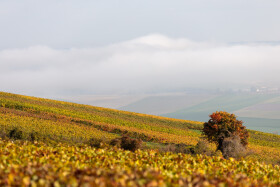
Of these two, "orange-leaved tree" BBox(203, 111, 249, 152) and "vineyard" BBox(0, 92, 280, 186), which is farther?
"orange-leaved tree" BBox(203, 111, 249, 152)

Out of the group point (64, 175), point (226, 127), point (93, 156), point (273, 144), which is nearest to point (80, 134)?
point (226, 127)

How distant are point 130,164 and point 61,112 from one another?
53305 mm

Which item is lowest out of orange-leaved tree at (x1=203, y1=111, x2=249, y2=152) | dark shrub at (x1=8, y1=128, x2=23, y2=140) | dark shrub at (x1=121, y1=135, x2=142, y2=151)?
dark shrub at (x1=8, y1=128, x2=23, y2=140)

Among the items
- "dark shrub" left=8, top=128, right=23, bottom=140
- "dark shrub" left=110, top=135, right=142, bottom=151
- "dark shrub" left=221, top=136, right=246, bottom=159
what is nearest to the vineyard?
"dark shrub" left=8, top=128, right=23, bottom=140

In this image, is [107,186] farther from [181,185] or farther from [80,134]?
[80,134]

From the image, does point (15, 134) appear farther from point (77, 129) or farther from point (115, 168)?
point (115, 168)

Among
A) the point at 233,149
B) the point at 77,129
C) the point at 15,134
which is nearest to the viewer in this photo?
the point at 233,149

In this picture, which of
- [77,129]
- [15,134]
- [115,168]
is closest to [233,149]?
[15,134]

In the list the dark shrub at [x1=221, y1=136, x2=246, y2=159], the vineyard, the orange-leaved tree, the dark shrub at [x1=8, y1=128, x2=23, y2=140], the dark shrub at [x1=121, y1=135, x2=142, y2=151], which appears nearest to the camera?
the vineyard

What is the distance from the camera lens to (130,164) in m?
13.2

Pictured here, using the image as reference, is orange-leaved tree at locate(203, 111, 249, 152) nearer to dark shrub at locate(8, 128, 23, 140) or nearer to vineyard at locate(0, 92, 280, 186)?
vineyard at locate(0, 92, 280, 186)

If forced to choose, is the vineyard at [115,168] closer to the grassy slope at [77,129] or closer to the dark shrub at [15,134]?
the dark shrub at [15,134]

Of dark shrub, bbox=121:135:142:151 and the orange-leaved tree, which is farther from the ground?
the orange-leaved tree

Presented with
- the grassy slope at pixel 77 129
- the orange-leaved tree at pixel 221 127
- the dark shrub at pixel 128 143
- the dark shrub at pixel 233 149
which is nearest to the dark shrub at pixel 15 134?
the grassy slope at pixel 77 129
